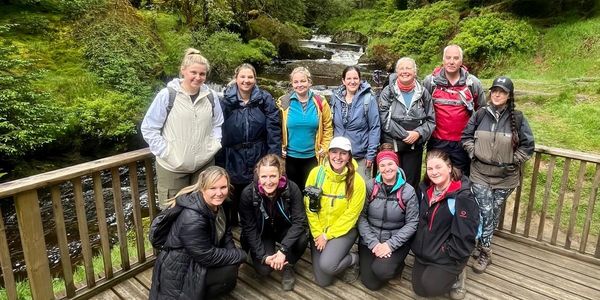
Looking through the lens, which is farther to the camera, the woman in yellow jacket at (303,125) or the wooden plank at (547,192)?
the wooden plank at (547,192)

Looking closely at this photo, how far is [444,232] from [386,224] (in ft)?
1.75

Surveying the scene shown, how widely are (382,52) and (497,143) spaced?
58.9 ft

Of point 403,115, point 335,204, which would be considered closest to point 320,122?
point 403,115

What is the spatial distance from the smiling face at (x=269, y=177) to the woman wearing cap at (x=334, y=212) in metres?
0.40

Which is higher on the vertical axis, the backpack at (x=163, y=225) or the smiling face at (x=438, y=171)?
the smiling face at (x=438, y=171)

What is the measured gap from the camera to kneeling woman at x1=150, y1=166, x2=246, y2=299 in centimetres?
335

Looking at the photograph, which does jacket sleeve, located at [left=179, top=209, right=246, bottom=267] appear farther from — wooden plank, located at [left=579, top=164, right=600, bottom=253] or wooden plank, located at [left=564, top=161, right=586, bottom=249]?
wooden plank, located at [left=579, top=164, right=600, bottom=253]

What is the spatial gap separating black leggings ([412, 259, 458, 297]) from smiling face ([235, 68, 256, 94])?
2400 mm

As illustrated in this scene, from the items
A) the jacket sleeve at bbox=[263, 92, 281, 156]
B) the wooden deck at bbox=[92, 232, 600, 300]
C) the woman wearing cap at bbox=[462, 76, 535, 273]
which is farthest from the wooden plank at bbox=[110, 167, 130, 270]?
the woman wearing cap at bbox=[462, 76, 535, 273]

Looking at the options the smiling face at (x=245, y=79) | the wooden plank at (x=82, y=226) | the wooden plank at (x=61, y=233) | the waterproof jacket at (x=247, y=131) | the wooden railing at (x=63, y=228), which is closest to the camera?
the wooden railing at (x=63, y=228)

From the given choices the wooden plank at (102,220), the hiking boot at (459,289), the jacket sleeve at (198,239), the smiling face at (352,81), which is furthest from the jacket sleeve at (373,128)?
the wooden plank at (102,220)

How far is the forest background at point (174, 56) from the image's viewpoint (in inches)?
355

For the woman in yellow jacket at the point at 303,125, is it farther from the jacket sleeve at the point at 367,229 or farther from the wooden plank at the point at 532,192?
the wooden plank at the point at 532,192

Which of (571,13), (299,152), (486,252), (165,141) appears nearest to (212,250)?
(165,141)
